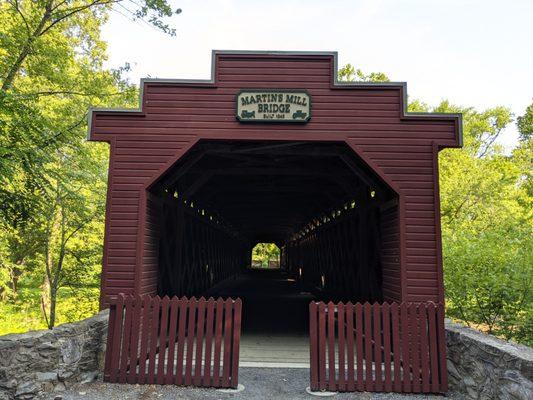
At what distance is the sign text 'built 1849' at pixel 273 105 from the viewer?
756cm

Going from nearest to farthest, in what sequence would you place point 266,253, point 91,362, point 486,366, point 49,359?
1. point 486,366
2. point 49,359
3. point 91,362
4. point 266,253

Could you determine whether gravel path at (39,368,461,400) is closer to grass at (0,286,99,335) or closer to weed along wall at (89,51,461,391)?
weed along wall at (89,51,461,391)

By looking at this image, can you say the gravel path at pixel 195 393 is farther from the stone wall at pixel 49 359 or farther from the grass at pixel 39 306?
the grass at pixel 39 306

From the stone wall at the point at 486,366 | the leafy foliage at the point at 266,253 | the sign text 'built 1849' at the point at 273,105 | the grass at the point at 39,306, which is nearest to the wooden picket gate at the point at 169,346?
the stone wall at the point at 486,366

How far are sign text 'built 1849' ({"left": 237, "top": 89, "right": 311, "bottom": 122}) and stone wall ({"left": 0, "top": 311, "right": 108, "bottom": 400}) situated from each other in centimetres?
457

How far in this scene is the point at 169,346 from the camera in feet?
19.4

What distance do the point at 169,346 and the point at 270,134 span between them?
417 centimetres

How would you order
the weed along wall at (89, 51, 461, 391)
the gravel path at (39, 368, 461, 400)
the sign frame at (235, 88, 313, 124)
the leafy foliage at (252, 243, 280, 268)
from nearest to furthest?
the gravel path at (39, 368, 461, 400) < the weed along wall at (89, 51, 461, 391) < the sign frame at (235, 88, 313, 124) < the leafy foliage at (252, 243, 280, 268)

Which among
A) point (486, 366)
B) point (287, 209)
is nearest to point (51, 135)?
point (486, 366)

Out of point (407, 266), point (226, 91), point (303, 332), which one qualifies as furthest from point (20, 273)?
point (407, 266)

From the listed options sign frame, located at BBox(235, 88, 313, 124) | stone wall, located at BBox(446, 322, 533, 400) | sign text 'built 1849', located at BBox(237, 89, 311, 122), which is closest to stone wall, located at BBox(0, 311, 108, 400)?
sign frame, located at BBox(235, 88, 313, 124)

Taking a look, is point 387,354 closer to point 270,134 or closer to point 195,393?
point 195,393

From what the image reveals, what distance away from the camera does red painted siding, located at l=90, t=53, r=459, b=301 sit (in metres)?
7.35

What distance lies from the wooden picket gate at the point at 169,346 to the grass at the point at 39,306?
1986 centimetres
